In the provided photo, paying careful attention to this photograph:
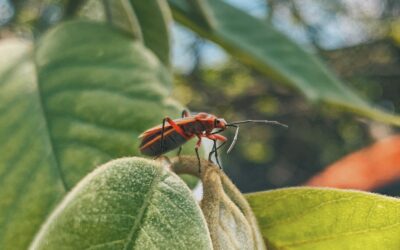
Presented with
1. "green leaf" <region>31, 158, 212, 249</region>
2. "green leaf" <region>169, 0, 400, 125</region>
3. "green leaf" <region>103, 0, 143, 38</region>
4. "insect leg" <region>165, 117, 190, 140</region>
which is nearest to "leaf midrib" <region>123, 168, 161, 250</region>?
"green leaf" <region>31, 158, 212, 249</region>

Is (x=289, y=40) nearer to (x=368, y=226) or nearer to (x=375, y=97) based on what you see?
(x=368, y=226)

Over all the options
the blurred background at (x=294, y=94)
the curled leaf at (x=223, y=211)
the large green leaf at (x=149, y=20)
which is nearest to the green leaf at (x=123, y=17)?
the large green leaf at (x=149, y=20)

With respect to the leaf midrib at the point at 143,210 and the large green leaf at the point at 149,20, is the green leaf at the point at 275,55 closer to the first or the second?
the large green leaf at the point at 149,20

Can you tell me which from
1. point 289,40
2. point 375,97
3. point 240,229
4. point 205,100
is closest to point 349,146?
point 375,97

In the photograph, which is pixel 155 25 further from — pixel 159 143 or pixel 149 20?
pixel 159 143

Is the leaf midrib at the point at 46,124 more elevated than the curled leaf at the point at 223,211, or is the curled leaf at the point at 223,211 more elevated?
the curled leaf at the point at 223,211

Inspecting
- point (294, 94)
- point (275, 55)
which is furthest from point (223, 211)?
point (294, 94)
